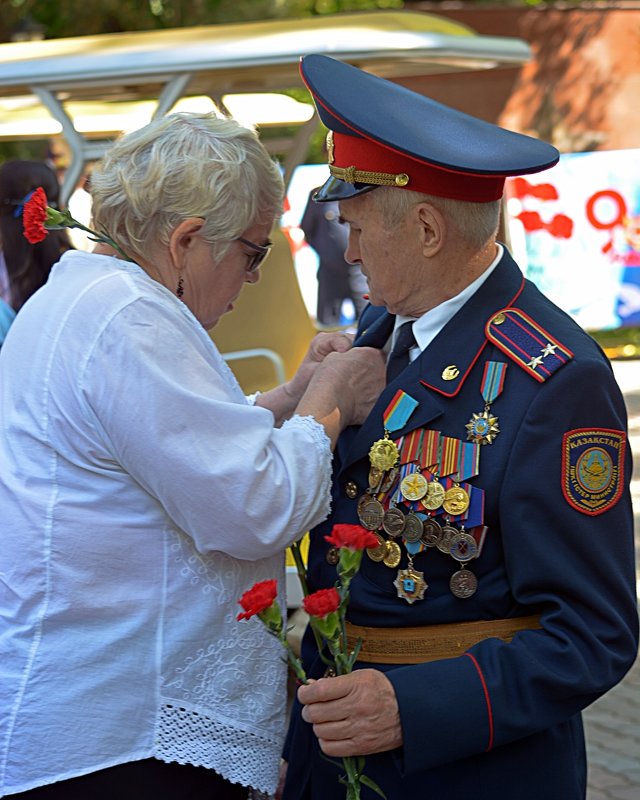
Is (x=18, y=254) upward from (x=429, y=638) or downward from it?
downward

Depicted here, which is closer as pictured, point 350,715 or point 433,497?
point 350,715

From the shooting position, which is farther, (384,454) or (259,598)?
(384,454)

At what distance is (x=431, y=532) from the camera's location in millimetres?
1925

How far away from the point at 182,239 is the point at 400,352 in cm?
45

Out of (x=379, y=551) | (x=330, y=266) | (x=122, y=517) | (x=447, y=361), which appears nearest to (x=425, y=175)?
(x=447, y=361)

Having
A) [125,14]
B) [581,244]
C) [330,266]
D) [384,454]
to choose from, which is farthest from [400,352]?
[125,14]

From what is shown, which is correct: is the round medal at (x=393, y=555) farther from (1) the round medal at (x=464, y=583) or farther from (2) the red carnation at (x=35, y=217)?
(2) the red carnation at (x=35, y=217)

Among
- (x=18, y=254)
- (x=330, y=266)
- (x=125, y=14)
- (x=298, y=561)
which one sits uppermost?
(x=298, y=561)

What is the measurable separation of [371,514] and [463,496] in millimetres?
185

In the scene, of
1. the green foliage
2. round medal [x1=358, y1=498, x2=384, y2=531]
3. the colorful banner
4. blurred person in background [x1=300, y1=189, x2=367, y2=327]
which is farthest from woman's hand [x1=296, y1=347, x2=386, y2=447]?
the green foliage

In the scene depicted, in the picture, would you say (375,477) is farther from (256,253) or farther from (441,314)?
(256,253)

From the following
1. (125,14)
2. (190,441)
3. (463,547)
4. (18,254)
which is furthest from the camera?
(125,14)

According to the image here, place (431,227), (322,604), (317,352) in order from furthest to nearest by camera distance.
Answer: (317,352) → (431,227) → (322,604)

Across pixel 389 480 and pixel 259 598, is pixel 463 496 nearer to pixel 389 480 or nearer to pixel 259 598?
pixel 389 480
